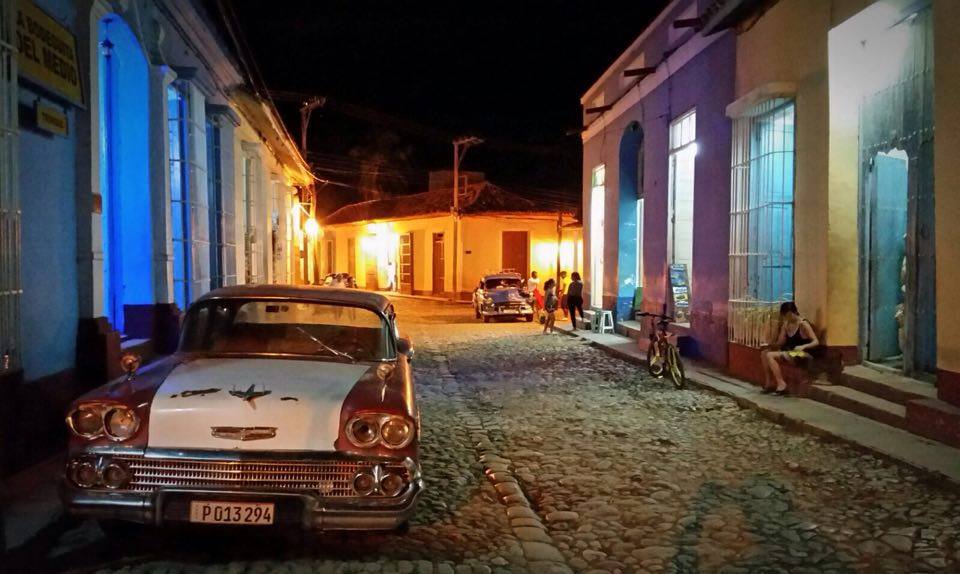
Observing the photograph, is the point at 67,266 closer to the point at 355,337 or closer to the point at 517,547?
the point at 355,337

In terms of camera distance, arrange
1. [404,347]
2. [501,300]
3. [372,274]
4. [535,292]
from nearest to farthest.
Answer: [404,347]
[535,292]
[501,300]
[372,274]

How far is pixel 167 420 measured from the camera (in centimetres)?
435

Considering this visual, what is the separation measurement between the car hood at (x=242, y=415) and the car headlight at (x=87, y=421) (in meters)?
0.31

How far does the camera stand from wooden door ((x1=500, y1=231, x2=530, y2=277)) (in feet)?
117

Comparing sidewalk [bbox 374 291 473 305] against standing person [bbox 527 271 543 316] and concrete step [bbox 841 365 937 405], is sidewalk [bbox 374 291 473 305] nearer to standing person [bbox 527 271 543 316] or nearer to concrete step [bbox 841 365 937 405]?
standing person [bbox 527 271 543 316]

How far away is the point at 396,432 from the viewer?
4.52 meters

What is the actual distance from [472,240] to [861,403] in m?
27.4

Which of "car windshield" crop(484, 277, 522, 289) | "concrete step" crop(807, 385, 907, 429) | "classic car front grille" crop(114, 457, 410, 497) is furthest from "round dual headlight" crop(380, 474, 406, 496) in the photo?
"car windshield" crop(484, 277, 522, 289)

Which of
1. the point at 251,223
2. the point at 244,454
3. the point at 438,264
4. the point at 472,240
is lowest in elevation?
the point at 244,454

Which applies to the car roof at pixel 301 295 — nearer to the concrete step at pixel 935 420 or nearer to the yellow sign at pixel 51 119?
the yellow sign at pixel 51 119

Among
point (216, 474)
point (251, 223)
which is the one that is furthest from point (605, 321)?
point (216, 474)

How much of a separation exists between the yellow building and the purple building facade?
1119cm

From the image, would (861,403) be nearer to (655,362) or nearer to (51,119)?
(655,362)

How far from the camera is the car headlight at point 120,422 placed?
4359mm
